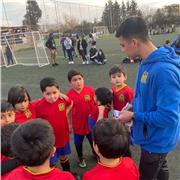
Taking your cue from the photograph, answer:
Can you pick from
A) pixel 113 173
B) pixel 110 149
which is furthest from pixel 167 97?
pixel 113 173

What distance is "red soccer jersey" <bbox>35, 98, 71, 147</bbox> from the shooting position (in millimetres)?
3328

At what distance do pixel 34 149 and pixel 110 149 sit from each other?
1.74ft

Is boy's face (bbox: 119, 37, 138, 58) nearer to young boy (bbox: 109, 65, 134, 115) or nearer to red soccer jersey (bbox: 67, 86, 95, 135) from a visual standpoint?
young boy (bbox: 109, 65, 134, 115)

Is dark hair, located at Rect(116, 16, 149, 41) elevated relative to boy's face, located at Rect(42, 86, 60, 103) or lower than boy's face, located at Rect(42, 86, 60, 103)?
elevated

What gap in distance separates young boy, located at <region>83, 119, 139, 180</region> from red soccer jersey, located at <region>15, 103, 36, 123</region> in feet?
4.67

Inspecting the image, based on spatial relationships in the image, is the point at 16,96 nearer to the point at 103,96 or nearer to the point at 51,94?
the point at 51,94

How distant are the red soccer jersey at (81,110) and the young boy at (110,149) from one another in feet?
5.79

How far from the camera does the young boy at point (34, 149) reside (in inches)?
64.3

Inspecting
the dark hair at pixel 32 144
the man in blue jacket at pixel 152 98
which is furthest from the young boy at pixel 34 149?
the man in blue jacket at pixel 152 98

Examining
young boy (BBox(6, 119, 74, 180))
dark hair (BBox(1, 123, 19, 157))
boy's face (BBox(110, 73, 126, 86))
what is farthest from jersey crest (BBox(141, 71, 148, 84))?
boy's face (BBox(110, 73, 126, 86))

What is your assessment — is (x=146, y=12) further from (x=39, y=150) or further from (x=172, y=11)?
(x=39, y=150)

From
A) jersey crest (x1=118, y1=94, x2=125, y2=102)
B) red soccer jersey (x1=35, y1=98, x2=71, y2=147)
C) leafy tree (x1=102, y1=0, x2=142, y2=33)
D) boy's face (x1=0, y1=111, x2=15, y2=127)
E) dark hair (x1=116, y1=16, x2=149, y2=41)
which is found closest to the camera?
dark hair (x1=116, y1=16, x2=149, y2=41)

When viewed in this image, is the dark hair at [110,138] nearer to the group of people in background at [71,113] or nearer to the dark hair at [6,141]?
the group of people in background at [71,113]

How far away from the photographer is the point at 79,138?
3799 millimetres
